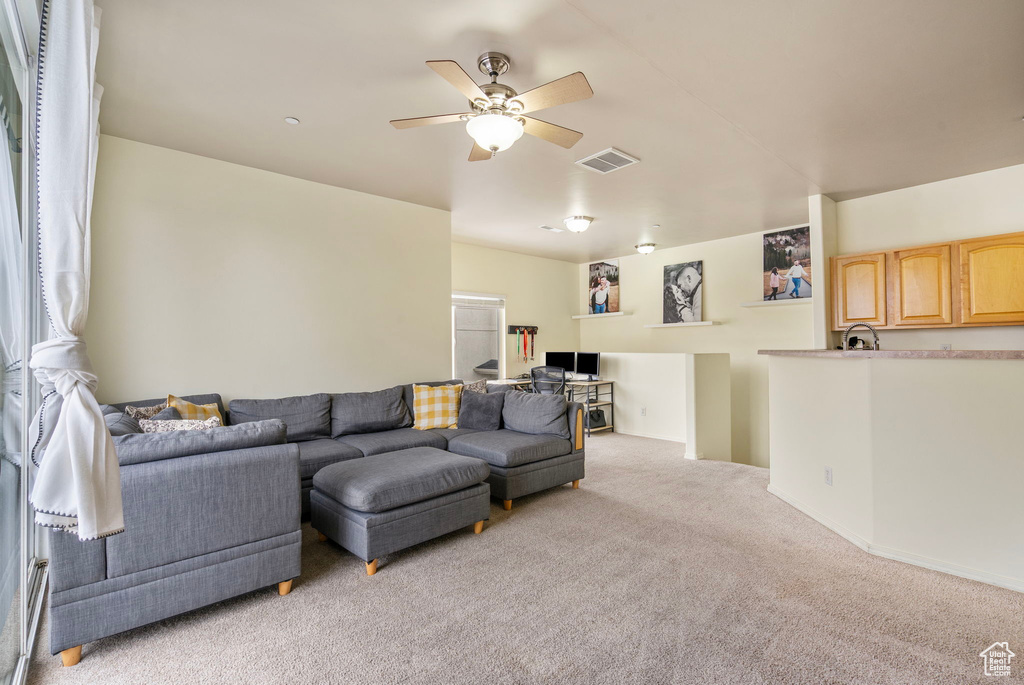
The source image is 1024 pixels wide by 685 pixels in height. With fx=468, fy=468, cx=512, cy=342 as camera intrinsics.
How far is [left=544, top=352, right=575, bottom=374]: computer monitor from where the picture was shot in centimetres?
736

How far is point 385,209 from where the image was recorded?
4.80 metres

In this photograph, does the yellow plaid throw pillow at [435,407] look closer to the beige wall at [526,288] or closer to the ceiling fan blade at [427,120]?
the beige wall at [526,288]

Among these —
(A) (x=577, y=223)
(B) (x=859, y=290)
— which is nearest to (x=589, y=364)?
(A) (x=577, y=223)

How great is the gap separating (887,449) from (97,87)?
502cm

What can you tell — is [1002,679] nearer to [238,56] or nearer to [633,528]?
[633,528]

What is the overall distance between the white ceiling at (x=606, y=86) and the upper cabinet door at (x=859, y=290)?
704 mm

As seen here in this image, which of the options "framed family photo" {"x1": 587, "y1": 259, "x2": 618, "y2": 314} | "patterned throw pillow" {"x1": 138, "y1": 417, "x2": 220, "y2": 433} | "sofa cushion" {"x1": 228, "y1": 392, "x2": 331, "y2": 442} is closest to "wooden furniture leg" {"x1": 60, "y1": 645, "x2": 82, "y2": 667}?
"patterned throw pillow" {"x1": 138, "y1": 417, "x2": 220, "y2": 433}

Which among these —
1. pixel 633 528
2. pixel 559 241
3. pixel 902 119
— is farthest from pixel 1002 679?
pixel 559 241

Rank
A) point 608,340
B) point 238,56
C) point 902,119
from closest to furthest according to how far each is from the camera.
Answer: point 238,56
point 902,119
point 608,340

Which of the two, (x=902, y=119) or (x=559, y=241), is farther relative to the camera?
(x=559, y=241)

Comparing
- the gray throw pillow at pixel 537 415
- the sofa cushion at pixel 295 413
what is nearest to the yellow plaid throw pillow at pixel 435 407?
the gray throw pillow at pixel 537 415

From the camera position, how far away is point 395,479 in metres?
2.71

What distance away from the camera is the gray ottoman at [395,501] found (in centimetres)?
260

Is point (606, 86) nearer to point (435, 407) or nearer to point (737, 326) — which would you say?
point (435, 407)
